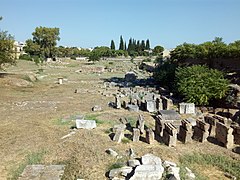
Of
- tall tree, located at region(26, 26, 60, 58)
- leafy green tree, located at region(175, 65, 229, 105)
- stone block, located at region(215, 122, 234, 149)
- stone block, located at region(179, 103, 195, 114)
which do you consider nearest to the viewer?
stone block, located at region(215, 122, 234, 149)

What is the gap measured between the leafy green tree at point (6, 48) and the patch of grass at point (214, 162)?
2294cm

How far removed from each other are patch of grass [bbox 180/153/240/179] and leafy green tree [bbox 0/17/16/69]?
22937mm

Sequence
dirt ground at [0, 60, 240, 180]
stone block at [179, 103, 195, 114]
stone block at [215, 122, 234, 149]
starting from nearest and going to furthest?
1. dirt ground at [0, 60, 240, 180]
2. stone block at [215, 122, 234, 149]
3. stone block at [179, 103, 195, 114]

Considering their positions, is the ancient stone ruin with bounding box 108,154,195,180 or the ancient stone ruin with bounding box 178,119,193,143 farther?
the ancient stone ruin with bounding box 178,119,193,143

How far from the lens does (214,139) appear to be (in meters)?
11.7

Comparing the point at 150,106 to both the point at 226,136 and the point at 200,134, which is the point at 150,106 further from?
the point at 226,136

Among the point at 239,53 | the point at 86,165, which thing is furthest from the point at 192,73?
the point at 86,165

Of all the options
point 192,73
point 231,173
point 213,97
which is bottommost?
point 231,173

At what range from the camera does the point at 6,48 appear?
28.1 metres

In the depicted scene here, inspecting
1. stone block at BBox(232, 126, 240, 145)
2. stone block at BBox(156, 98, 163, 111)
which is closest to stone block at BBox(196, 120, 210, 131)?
stone block at BBox(232, 126, 240, 145)

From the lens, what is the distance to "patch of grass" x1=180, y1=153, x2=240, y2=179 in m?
9.07

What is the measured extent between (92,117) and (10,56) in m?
17.4

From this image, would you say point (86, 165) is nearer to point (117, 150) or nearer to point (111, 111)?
point (117, 150)

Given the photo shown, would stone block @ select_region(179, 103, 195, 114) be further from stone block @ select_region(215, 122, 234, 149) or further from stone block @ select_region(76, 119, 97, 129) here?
stone block @ select_region(76, 119, 97, 129)
